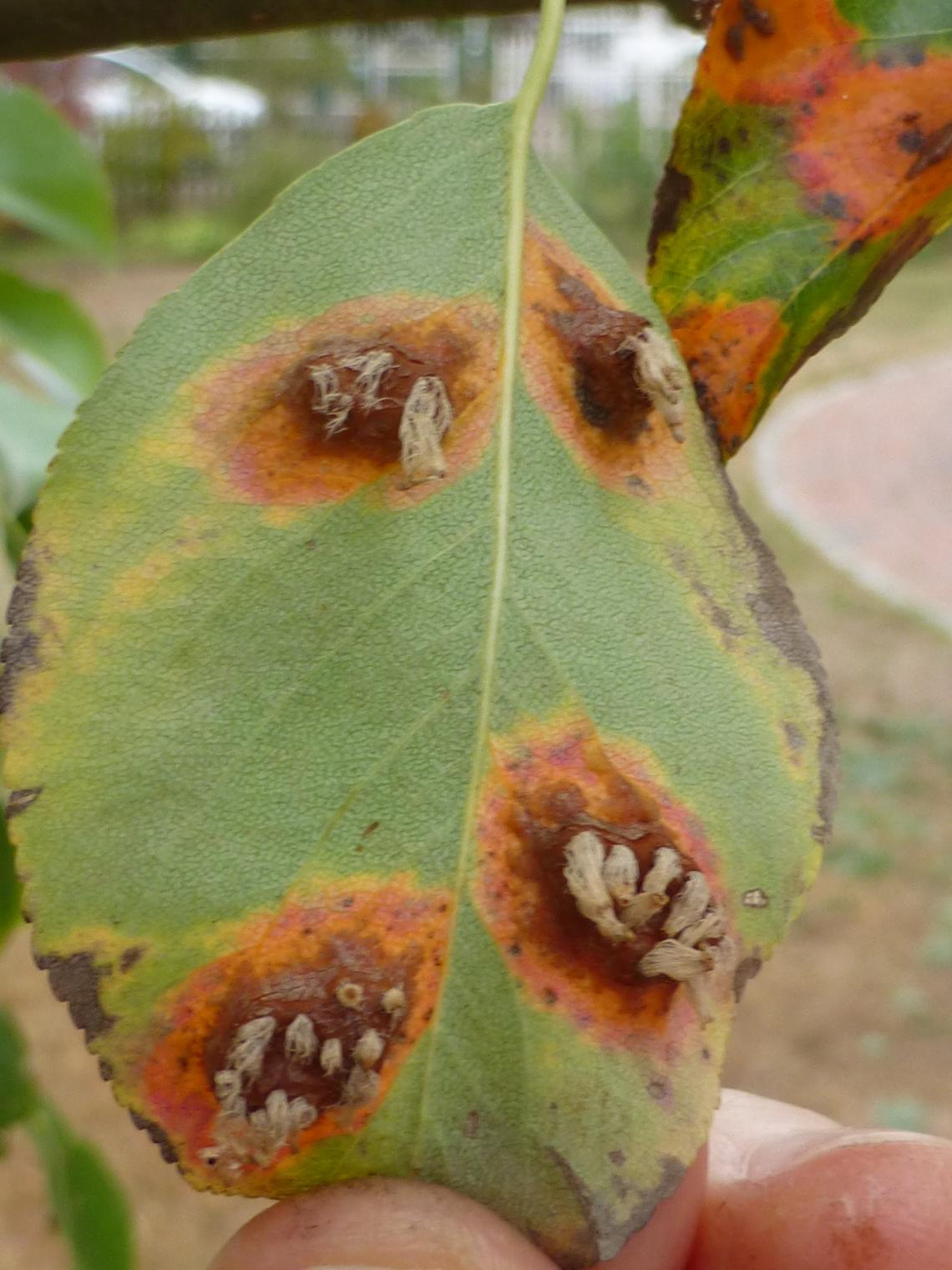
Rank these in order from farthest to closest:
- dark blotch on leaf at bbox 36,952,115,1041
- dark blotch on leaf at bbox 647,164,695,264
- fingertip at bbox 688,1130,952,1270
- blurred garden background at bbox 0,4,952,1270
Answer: blurred garden background at bbox 0,4,952,1270
fingertip at bbox 688,1130,952,1270
dark blotch on leaf at bbox 647,164,695,264
dark blotch on leaf at bbox 36,952,115,1041

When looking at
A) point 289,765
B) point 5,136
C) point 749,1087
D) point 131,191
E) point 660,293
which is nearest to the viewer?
point 289,765

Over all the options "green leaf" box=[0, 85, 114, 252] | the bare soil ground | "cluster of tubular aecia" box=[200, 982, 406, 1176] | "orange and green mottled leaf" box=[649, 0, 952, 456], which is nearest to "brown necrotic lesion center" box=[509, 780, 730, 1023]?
"cluster of tubular aecia" box=[200, 982, 406, 1176]

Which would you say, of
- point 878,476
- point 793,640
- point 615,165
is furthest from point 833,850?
point 615,165

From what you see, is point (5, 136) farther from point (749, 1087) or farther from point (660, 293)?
point (749, 1087)

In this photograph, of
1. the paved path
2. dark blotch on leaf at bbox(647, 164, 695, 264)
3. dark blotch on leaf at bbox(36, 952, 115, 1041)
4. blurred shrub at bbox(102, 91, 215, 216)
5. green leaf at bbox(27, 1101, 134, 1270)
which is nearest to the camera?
dark blotch on leaf at bbox(36, 952, 115, 1041)

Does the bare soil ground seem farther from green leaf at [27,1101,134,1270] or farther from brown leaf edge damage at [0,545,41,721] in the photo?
brown leaf edge damage at [0,545,41,721]

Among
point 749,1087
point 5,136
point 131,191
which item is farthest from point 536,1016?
point 131,191
